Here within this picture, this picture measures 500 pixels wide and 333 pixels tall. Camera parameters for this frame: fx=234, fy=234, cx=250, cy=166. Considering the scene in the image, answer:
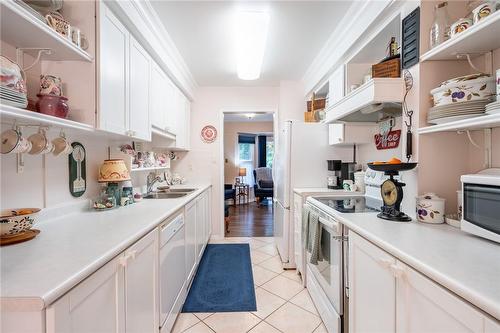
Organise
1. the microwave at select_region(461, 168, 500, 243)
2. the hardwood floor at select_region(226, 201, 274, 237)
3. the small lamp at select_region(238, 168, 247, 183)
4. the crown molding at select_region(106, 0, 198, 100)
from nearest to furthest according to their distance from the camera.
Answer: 1. the microwave at select_region(461, 168, 500, 243)
2. the crown molding at select_region(106, 0, 198, 100)
3. the hardwood floor at select_region(226, 201, 274, 237)
4. the small lamp at select_region(238, 168, 247, 183)

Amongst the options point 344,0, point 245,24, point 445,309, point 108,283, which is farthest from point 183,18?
point 445,309

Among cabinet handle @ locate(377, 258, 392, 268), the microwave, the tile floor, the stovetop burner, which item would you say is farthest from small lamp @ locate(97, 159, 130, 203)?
the microwave

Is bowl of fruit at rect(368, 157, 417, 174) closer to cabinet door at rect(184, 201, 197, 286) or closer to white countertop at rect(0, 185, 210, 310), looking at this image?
white countertop at rect(0, 185, 210, 310)

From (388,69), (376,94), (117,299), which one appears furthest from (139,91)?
(388,69)

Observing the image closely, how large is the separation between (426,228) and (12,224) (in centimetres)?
192

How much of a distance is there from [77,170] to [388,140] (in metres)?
2.41

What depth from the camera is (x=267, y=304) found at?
→ 205 centimetres

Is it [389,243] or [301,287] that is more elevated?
[389,243]

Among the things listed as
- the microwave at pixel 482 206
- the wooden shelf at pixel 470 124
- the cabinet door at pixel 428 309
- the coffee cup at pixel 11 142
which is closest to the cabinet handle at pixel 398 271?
the cabinet door at pixel 428 309

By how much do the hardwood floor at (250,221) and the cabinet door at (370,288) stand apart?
276 cm

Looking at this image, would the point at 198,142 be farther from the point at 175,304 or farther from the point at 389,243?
the point at 389,243

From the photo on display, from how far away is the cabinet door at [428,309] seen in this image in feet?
2.16

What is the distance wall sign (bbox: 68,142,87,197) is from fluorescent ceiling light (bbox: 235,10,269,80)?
1619mm

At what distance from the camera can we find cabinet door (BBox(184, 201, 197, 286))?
7.13 ft
